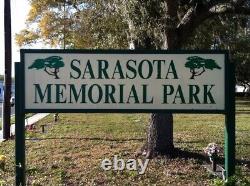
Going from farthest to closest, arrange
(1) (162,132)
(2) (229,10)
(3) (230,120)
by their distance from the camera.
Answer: (1) (162,132) < (2) (229,10) < (3) (230,120)

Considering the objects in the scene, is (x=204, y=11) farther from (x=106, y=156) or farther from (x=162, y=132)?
(x=106, y=156)

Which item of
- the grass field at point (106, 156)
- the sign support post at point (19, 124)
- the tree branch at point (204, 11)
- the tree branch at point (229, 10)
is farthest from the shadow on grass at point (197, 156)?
the sign support post at point (19, 124)

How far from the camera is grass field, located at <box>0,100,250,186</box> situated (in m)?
8.18

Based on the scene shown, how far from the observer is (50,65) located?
6.64 m

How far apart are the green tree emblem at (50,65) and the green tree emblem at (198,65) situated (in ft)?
5.37

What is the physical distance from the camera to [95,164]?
30.9ft

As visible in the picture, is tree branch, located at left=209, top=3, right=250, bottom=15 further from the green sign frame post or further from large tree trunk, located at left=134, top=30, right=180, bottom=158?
the green sign frame post

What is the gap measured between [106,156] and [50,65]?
4.23 metres

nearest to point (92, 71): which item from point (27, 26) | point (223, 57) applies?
point (223, 57)

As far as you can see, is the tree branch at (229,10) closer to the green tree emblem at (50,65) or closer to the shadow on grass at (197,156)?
the shadow on grass at (197,156)

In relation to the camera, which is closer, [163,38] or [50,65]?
[50,65]

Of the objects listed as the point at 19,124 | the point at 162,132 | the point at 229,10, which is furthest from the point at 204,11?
the point at 19,124

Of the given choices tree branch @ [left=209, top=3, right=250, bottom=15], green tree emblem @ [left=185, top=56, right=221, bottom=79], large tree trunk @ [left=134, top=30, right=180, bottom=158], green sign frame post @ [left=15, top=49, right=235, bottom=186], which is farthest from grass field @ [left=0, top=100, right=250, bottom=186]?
tree branch @ [left=209, top=3, right=250, bottom=15]

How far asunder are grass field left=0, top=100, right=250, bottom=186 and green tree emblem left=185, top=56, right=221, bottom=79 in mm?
1487
